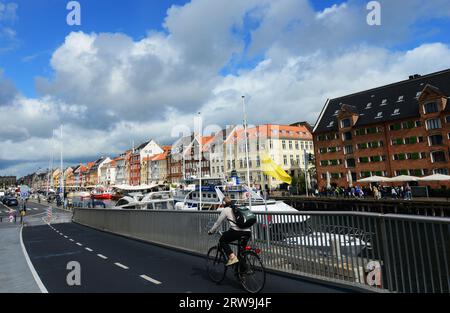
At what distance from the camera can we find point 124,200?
41125 millimetres

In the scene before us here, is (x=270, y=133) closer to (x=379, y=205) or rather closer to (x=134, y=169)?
(x=379, y=205)

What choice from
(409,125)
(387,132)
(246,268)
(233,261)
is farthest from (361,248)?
(387,132)

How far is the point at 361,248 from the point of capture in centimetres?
647

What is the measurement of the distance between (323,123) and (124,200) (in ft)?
145

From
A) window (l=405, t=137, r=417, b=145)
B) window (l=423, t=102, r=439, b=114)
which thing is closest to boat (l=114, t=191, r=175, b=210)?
window (l=405, t=137, r=417, b=145)

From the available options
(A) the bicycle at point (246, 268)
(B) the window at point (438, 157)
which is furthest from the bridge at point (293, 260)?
(B) the window at point (438, 157)

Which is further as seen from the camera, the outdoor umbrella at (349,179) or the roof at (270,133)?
the roof at (270,133)

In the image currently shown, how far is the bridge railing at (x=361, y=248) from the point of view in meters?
5.25

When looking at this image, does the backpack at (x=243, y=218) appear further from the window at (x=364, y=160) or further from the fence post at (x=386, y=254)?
the window at (x=364, y=160)

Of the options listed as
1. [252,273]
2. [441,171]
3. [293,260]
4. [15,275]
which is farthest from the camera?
[441,171]

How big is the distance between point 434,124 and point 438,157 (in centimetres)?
484

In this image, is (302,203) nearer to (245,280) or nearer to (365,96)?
(365,96)

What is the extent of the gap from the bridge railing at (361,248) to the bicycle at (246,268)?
139 cm
